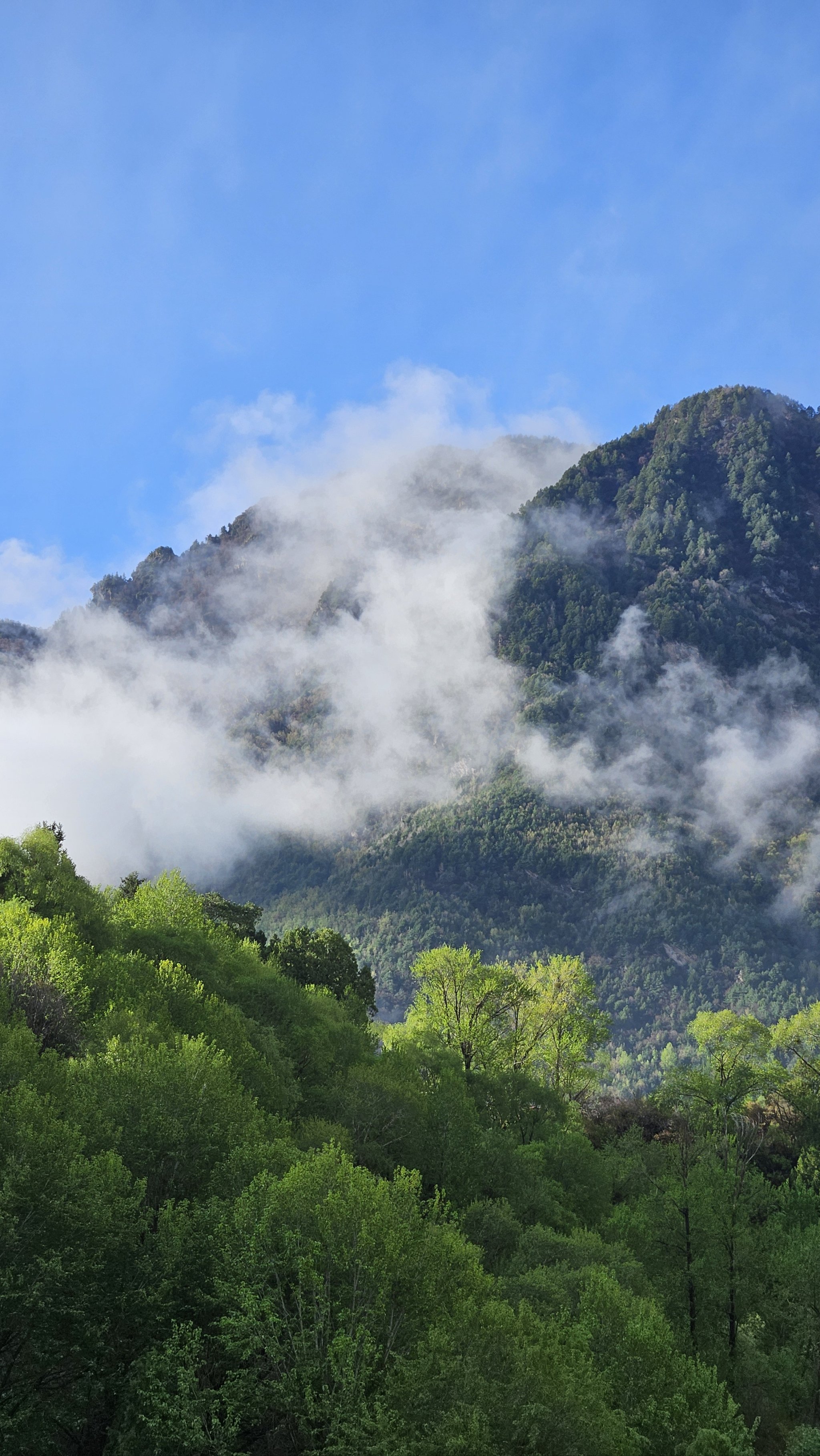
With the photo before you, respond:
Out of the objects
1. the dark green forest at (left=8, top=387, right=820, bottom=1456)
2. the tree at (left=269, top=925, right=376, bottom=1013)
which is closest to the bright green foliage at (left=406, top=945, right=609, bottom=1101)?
the dark green forest at (left=8, top=387, right=820, bottom=1456)

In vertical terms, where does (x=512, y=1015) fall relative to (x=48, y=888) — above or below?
below

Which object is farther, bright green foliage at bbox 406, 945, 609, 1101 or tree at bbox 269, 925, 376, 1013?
tree at bbox 269, 925, 376, 1013

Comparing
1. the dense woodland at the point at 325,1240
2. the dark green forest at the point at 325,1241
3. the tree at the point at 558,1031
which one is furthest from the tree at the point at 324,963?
→ the dark green forest at the point at 325,1241

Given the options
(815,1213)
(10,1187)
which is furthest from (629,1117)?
(10,1187)

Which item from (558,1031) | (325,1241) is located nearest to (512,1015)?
(558,1031)

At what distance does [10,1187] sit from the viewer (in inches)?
1120

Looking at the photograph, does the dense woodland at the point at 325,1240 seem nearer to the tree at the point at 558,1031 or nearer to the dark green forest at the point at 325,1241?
the dark green forest at the point at 325,1241

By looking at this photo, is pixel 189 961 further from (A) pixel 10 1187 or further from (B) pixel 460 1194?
(A) pixel 10 1187

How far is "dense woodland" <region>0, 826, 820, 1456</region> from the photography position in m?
26.5

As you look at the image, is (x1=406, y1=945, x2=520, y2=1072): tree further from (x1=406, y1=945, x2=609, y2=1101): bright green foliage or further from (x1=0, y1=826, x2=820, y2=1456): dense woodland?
(x1=0, y1=826, x2=820, y2=1456): dense woodland

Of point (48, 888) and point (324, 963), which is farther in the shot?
point (324, 963)

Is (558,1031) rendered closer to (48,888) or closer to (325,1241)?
(48,888)

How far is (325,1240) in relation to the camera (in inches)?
1244

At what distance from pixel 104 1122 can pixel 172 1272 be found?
7.45 metres
